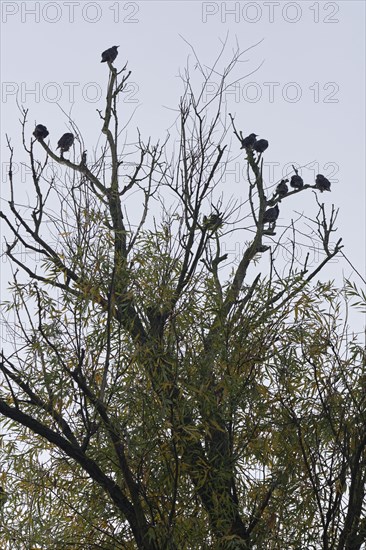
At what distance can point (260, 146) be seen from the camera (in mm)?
7051

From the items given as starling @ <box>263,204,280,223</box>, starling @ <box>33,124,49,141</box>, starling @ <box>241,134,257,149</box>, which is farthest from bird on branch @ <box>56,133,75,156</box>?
starling @ <box>263,204,280,223</box>

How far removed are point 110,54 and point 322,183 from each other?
177 cm

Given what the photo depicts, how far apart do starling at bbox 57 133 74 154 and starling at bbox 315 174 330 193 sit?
180 centimetres

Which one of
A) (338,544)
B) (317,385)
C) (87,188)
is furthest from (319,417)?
(87,188)

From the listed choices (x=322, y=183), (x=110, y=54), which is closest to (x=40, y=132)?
(x=110, y=54)

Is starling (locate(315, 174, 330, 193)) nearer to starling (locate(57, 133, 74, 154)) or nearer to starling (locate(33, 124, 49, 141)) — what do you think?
starling (locate(57, 133, 74, 154))

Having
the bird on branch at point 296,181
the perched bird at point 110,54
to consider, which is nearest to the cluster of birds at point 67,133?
the perched bird at point 110,54

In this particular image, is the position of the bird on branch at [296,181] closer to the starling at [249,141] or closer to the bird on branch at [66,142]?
the starling at [249,141]

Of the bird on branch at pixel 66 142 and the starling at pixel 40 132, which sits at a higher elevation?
the starling at pixel 40 132

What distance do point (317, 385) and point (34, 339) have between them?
148 centimetres

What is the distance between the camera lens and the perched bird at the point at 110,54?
285 inches

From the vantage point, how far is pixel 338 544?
4969mm

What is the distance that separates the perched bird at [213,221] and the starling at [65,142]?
1210mm

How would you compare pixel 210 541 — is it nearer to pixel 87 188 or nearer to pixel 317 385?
pixel 317 385
